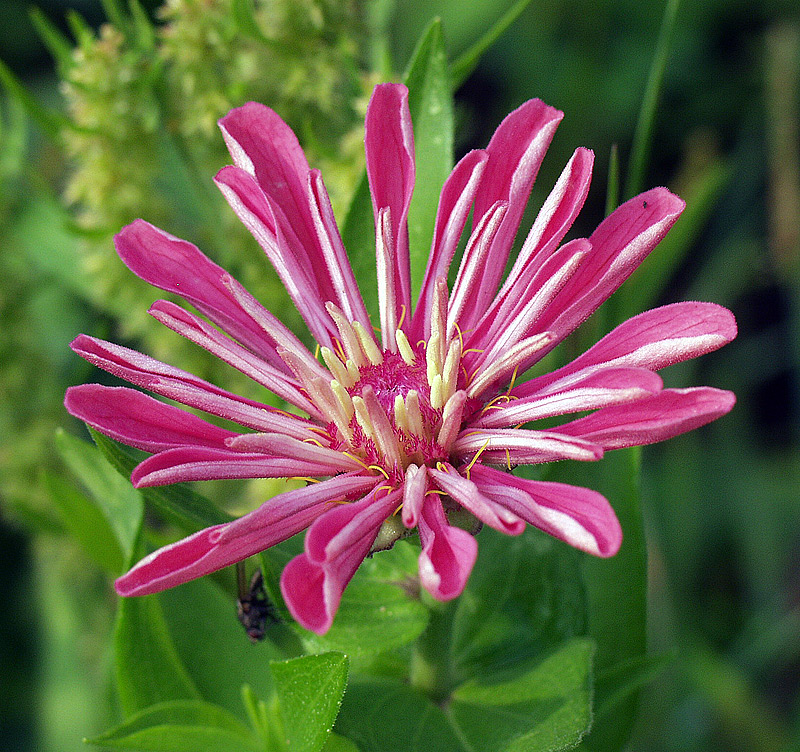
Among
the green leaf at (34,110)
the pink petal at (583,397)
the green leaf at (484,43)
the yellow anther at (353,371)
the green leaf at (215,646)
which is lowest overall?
the green leaf at (215,646)

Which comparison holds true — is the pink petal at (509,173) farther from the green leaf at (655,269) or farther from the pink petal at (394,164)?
the green leaf at (655,269)

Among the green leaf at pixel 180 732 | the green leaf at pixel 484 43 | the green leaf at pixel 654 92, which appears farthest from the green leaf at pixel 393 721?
the green leaf at pixel 484 43

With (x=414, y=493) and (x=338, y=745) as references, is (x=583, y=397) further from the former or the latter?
(x=338, y=745)

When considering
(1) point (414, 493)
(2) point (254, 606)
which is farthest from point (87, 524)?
(1) point (414, 493)

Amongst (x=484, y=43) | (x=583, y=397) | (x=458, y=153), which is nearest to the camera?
(x=583, y=397)

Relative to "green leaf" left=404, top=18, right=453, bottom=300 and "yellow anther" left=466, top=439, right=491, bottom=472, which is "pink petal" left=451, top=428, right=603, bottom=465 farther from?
"green leaf" left=404, top=18, right=453, bottom=300

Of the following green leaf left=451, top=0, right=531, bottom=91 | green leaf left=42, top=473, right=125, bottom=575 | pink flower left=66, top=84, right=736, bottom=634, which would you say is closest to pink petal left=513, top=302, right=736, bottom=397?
pink flower left=66, top=84, right=736, bottom=634
